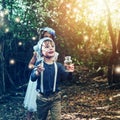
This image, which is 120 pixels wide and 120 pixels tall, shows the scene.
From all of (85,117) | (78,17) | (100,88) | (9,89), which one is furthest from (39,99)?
(78,17)

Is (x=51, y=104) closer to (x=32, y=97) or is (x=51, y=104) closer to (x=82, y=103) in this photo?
(x=32, y=97)

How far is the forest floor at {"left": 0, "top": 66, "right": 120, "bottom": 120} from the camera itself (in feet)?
27.9

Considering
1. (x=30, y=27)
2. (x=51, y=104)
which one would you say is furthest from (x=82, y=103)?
(x=51, y=104)

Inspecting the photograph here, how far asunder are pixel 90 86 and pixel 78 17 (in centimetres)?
285

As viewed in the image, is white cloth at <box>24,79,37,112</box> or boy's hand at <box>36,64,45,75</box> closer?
boy's hand at <box>36,64,45,75</box>

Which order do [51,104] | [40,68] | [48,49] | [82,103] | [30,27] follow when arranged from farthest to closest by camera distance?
[30,27]
[82,103]
[51,104]
[48,49]
[40,68]

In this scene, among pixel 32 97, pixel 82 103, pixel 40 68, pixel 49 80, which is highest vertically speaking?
pixel 40 68

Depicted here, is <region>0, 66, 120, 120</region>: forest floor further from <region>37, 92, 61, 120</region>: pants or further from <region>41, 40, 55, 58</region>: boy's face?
<region>41, 40, 55, 58</region>: boy's face

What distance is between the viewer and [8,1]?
1162 cm

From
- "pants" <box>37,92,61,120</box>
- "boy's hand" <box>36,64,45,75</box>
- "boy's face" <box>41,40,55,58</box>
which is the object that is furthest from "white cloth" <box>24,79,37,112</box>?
"boy's hand" <box>36,64,45,75</box>

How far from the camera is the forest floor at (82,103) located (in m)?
8.52

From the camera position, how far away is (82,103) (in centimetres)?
1016

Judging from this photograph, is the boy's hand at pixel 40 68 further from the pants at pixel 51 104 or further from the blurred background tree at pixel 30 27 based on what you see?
the blurred background tree at pixel 30 27

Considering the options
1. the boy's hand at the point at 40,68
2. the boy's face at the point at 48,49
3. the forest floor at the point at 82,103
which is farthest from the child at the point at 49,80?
the forest floor at the point at 82,103
